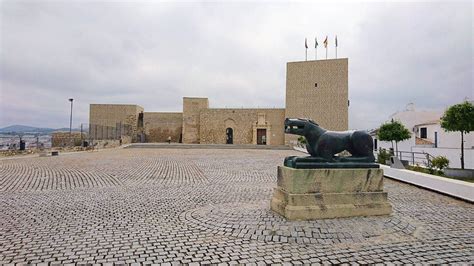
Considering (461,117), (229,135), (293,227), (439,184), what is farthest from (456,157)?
(229,135)

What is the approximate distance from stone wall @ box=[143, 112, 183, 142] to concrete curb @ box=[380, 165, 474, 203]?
3457 cm

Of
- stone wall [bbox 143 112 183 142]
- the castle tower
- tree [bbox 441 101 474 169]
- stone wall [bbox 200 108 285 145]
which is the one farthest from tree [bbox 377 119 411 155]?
stone wall [bbox 143 112 183 142]

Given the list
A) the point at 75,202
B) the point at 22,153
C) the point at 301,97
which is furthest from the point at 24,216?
the point at 301,97

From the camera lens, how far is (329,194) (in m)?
Answer: 4.70

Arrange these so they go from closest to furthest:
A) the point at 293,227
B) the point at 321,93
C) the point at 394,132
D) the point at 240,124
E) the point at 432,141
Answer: the point at 293,227, the point at 394,132, the point at 432,141, the point at 321,93, the point at 240,124

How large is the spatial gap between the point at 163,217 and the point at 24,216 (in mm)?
2108

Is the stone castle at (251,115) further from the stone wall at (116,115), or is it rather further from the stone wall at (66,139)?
the stone wall at (66,139)

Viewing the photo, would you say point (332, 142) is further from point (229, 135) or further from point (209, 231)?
point (229, 135)

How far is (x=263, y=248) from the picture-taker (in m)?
3.47

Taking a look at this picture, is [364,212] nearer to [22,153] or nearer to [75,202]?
[75,202]

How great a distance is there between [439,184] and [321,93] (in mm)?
28934

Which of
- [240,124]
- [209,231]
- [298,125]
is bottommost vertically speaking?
[209,231]

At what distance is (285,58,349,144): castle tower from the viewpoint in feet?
114

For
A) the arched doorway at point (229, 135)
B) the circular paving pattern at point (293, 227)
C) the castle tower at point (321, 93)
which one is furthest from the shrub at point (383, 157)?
the arched doorway at point (229, 135)
